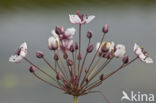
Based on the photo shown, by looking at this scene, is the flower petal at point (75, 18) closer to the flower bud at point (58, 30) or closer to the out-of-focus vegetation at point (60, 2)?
the flower bud at point (58, 30)

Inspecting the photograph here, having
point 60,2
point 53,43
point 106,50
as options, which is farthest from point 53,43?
point 60,2

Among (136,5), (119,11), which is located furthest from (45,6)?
Result: (136,5)

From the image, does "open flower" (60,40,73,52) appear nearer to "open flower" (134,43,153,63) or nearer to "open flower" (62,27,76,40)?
"open flower" (62,27,76,40)

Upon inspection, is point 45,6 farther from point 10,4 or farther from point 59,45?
point 59,45

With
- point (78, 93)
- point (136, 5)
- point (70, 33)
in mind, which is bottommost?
point (136, 5)

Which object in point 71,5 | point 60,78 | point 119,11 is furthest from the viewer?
point 119,11

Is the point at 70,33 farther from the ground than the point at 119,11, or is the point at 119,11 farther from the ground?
the point at 70,33

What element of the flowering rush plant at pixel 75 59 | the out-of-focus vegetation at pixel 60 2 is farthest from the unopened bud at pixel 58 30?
the out-of-focus vegetation at pixel 60 2

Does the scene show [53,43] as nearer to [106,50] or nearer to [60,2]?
[106,50]

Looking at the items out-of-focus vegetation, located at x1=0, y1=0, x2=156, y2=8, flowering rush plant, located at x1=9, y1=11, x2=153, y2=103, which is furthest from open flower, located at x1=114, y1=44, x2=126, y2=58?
out-of-focus vegetation, located at x1=0, y1=0, x2=156, y2=8

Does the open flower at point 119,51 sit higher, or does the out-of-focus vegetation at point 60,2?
the open flower at point 119,51

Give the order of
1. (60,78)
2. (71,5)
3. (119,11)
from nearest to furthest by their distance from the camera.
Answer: (60,78) < (71,5) < (119,11)
